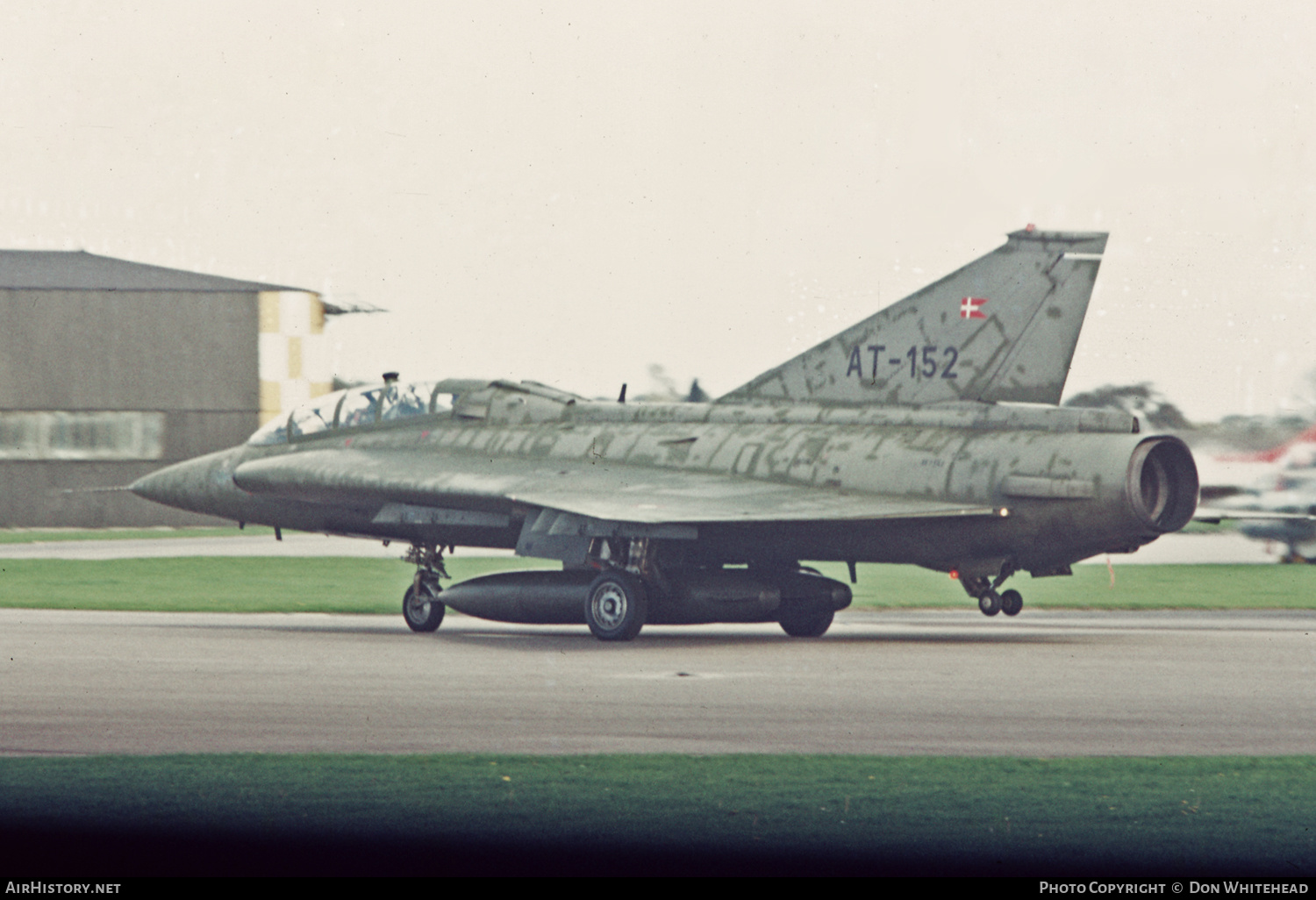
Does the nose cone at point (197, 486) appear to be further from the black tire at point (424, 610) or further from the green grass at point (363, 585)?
the black tire at point (424, 610)

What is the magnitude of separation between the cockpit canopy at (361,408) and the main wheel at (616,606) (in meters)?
4.31

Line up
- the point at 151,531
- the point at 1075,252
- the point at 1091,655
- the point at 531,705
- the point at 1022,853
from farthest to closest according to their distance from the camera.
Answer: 1. the point at 151,531
2. the point at 1075,252
3. the point at 1091,655
4. the point at 531,705
5. the point at 1022,853

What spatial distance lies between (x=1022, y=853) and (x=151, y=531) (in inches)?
1827

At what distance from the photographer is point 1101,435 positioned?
19.0 meters

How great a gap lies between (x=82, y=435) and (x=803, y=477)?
39102mm

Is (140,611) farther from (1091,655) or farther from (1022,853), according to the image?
(1022,853)

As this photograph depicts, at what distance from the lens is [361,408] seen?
78.2 ft

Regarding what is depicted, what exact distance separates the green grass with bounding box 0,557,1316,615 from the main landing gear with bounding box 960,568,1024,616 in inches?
268

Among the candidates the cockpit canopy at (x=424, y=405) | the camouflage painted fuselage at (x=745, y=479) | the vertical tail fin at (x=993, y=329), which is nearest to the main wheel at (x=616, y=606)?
the camouflage painted fuselage at (x=745, y=479)

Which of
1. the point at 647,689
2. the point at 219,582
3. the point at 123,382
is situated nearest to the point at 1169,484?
the point at 647,689

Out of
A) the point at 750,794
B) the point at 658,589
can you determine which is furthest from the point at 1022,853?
the point at 658,589

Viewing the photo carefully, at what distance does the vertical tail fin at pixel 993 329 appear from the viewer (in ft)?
65.3

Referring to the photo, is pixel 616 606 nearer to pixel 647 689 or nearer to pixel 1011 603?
pixel 1011 603

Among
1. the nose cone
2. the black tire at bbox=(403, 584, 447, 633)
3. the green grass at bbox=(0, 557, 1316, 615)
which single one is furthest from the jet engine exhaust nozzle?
the nose cone
